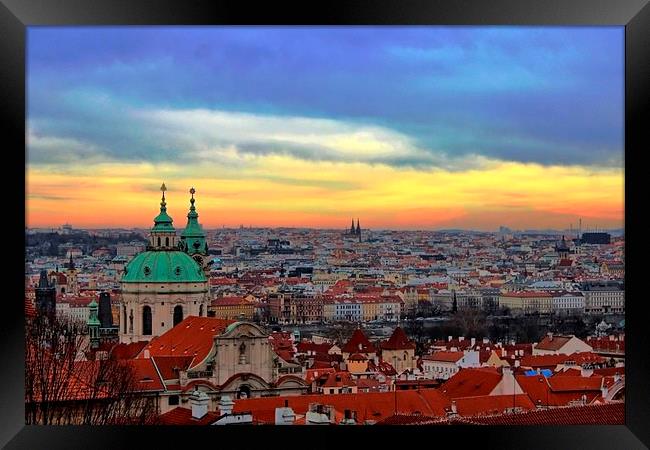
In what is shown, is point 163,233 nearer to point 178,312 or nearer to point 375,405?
point 178,312

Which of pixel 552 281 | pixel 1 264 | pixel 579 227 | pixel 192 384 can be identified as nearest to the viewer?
pixel 1 264

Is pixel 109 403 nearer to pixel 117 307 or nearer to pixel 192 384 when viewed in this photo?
pixel 192 384

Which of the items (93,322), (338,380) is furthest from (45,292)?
(338,380)

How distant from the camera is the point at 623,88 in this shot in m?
2.20

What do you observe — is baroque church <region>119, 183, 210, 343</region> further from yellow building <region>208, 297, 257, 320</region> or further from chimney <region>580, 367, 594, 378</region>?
chimney <region>580, 367, 594, 378</region>

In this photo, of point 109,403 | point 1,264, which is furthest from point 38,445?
point 109,403

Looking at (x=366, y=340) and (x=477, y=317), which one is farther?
(x=477, y=317)

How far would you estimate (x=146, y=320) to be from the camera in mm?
18656

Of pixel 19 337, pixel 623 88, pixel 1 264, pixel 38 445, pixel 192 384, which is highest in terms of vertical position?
pixel 623 88

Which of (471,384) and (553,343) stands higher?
(471,384)

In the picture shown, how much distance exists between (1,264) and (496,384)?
838 centimetres

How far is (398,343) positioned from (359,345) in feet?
2.21

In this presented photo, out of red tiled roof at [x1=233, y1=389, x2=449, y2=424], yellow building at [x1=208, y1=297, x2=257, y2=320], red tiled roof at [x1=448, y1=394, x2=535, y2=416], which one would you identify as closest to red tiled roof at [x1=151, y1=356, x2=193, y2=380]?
red tiled roof at [x1=233, y1=389, x2=449, y2=424]

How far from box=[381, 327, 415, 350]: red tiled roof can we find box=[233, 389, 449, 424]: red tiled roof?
17.6ft
